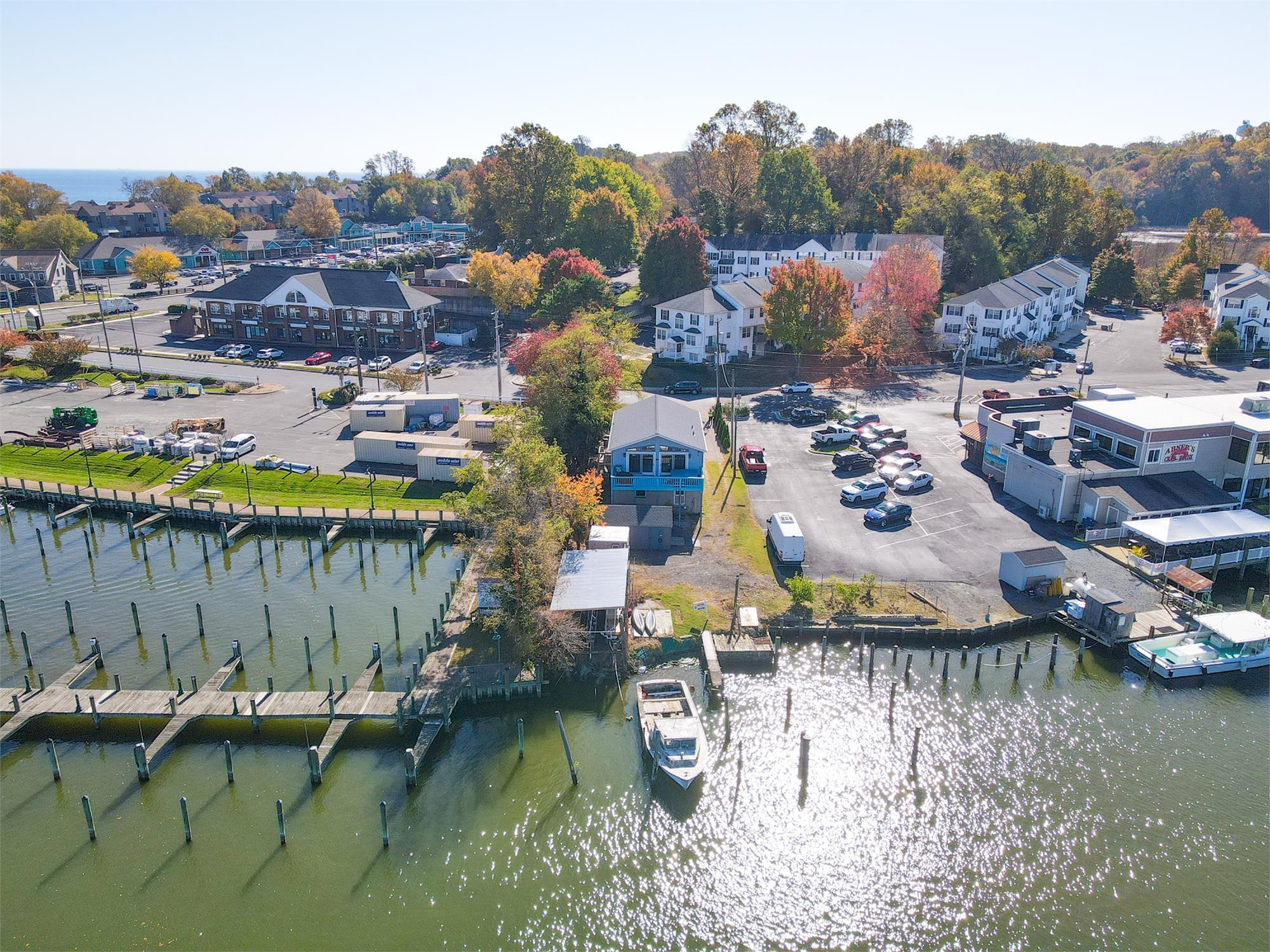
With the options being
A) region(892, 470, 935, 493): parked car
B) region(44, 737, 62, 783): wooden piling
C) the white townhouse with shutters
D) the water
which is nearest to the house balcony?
region(892, 470, 935, 493): parked car

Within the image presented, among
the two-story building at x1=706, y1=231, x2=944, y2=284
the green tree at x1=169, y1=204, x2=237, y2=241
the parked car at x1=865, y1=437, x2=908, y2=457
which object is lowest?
the parked car at x1=865, y1=437, x2=908, y2=457

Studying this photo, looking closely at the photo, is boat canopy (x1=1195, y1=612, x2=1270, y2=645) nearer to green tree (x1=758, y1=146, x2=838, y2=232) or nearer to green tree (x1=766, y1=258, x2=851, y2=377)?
green tree (x1=766, y1=258, x2=851, y2=377)

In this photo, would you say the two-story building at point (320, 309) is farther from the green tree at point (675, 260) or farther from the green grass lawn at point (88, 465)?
the green grass lawn at point (88, 465)

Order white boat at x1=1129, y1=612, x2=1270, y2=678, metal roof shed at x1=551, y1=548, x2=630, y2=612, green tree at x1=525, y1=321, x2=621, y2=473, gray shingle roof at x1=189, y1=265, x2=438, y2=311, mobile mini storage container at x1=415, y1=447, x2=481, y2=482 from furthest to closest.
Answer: gray shingle roof at x1=189, y1=265, x2=438, y2=311 → mobile mini storage container at x1=415, y1=447, x2=481, y2=482 → green tree at x1=525, y1=321, x2=621, y2=473 → white boat at x1=1129, y1=612, x2=1270, y2=678 → metal roof shed at x1=551, y1=548, x2=630, y2=612

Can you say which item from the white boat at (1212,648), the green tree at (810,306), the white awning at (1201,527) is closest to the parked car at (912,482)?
the white awning at (1201,527)

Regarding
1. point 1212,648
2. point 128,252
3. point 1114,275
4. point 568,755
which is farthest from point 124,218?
point 1212,648

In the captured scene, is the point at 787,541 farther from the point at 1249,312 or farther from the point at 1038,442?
the point at 1249,312
